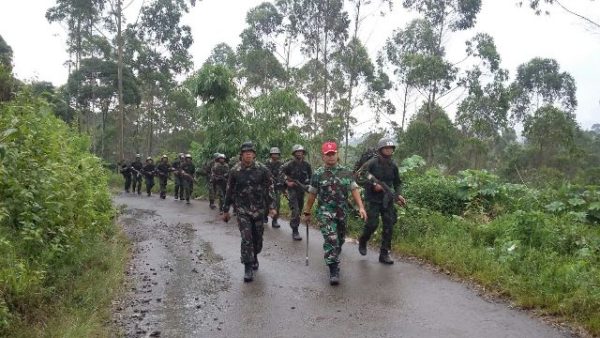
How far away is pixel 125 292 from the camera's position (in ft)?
20.9

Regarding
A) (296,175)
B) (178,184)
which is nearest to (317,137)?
(178,184)

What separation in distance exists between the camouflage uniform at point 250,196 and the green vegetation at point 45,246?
1.92 meters

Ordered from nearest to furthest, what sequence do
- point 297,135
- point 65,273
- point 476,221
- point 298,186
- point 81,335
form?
point 81,335, point 65,273, point 476,221, point 298,186, point 297,135

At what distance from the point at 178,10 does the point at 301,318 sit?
32.4 metres

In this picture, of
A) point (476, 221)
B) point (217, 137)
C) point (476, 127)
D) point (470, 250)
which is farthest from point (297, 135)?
point (476, 127)

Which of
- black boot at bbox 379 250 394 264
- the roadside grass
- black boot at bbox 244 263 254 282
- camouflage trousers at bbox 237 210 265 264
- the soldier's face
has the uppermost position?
the soldier's face

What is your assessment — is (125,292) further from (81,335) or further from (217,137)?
(217,137)

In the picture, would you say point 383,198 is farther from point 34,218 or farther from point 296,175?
point 34,218

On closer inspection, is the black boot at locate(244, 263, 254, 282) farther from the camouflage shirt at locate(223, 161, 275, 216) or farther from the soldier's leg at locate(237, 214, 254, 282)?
the camouflage shirt at locate(223, 161, 275, 216)

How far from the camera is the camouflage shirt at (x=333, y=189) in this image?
22.8 feet

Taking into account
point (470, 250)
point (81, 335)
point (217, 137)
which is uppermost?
point (217, 137)

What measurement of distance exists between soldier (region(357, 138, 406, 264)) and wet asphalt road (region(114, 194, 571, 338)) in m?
0.55

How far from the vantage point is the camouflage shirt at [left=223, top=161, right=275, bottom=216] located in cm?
718

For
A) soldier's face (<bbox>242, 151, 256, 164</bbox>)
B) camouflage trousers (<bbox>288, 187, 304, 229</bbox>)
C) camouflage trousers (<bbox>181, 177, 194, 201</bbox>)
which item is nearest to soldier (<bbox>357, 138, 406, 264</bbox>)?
soldier's face (<bbox>242, 151, 256, 164</bbox>)
